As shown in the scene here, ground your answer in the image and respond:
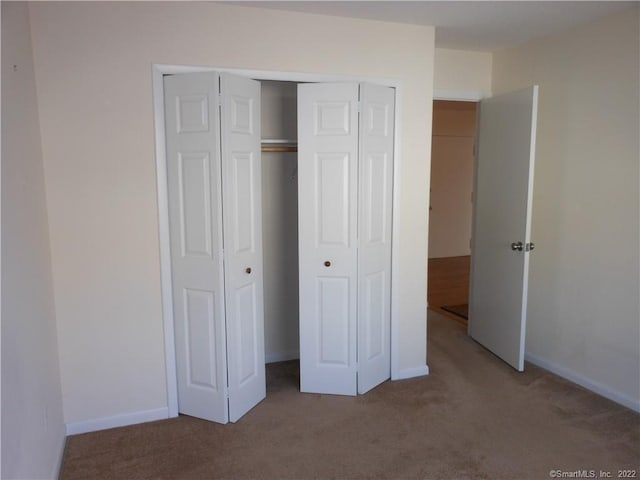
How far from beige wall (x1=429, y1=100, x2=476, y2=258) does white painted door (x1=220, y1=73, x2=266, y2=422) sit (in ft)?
16.6

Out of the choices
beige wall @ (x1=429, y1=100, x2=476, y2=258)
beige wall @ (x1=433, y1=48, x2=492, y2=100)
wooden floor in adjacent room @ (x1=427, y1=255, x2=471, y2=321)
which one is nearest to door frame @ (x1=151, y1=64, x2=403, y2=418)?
beige wall @ (x1=433, y1=48, x2=492, y2=100)

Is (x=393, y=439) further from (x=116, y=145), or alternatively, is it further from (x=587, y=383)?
(x=116, y=145)

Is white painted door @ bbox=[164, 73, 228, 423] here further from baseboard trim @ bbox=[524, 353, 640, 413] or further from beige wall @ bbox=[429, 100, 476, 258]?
beige wall @ bbox=[429, 100, 476, 258]

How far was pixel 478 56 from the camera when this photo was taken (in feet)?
12.9

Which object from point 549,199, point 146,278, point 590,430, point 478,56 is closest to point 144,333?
point 146,278

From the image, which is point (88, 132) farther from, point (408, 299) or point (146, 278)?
point (408, 299)

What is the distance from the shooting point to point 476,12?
2910 mm

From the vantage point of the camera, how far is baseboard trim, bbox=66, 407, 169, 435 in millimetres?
2752

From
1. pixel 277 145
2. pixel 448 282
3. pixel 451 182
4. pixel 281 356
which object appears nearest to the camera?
pixel 277 145

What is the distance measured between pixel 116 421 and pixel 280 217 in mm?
1757

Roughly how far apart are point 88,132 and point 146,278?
2.85 feet

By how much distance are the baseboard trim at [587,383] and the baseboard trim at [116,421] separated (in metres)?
2.73

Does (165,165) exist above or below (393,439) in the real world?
above

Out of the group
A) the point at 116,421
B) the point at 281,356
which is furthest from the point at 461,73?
the point at 116,421
